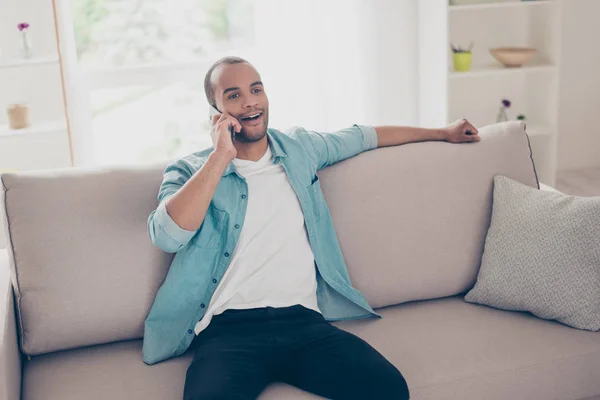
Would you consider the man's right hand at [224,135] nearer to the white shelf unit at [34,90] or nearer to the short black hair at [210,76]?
the short black hair at [210,76]

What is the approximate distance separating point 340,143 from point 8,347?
104 centimetres

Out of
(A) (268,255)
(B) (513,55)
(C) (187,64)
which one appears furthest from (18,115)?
(B) (513,55)

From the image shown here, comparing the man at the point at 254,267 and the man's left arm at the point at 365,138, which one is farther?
the man's left arm at the point at 365,138

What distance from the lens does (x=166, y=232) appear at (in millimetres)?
1945

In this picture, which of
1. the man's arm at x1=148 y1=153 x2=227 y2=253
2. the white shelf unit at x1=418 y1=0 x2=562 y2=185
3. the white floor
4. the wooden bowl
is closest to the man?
the man's arm at x1=148 y1=153 x2=227 y2=253

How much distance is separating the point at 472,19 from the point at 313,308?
8.92 feet

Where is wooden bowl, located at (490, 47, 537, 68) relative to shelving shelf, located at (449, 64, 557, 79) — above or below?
above

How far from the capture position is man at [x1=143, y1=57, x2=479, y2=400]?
74.1 inches

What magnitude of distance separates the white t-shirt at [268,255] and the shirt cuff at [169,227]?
0.61ft

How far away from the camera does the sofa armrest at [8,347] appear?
5.75ft

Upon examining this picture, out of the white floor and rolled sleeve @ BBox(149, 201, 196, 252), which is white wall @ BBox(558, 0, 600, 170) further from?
rolled sleeve @ BBox(149, 201, 196, 252)

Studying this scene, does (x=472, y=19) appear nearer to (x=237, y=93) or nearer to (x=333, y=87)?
(x=333, y=87)

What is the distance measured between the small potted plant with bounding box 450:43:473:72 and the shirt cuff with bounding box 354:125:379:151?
1903 mm

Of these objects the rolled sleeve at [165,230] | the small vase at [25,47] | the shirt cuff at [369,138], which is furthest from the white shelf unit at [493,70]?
the rolled sleeve at [165,230]
